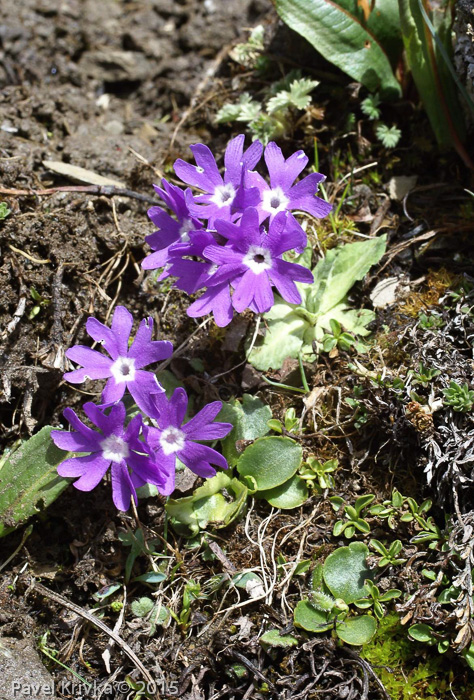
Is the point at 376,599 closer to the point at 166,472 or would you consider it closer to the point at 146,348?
the point at 166,472

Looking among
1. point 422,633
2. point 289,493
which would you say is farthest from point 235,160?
point 422,633

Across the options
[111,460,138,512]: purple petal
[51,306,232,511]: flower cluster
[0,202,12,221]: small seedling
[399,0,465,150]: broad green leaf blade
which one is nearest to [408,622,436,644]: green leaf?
[51,306,232,511]: flower cluster

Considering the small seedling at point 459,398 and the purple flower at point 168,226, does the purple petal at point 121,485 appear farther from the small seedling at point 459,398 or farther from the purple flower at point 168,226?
the small seedling at point 459,398

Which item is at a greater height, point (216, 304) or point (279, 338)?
point (216, 304)

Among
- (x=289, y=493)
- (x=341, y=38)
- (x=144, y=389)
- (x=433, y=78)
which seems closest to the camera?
(x=144, y=389)

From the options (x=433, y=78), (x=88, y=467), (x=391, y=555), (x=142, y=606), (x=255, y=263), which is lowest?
(x=142, y=606)

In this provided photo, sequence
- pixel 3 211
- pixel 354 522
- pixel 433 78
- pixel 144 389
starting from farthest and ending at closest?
pixel 433 78 < pixel 3 211 < pixel 354 522 < pixel 144 389

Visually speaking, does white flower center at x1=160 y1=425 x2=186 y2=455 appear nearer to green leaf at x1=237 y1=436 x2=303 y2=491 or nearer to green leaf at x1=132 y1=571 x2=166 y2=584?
green leaf at x1=237 y1=436 x2=303 y2=491

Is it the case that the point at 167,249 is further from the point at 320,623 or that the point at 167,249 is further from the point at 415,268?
the point at 320,623
